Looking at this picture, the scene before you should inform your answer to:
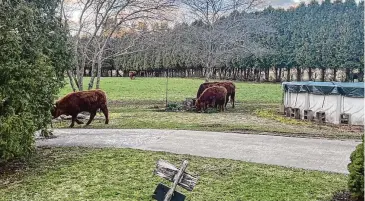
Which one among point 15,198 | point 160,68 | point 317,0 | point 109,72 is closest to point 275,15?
point 317,0

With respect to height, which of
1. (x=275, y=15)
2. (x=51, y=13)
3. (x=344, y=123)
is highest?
(x=275, y=15)

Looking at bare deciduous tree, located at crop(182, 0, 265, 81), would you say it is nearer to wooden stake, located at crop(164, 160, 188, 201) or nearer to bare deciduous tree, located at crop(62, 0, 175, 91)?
bare deciduous tree, located at crop(62, 0, 175, 91)

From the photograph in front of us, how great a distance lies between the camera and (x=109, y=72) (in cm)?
8838

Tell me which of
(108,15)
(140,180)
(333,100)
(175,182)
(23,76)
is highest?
(108,15)

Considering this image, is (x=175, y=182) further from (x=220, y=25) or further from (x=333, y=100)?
(x=220, y=25)

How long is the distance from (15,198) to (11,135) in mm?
1552

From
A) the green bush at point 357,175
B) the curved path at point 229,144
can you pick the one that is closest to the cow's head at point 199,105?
the curved path at point 229,144

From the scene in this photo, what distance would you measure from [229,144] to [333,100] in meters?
8.65

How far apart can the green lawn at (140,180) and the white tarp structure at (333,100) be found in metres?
10.3

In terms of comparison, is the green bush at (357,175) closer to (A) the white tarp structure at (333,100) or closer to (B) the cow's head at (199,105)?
(A) the white tarp structure at (333,100)

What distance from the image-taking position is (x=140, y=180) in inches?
318

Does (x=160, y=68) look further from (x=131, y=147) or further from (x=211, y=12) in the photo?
(x=131, y=147)

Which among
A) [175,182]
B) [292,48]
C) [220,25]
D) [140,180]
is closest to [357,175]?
[175,182]

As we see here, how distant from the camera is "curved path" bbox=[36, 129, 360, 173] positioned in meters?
9.90
